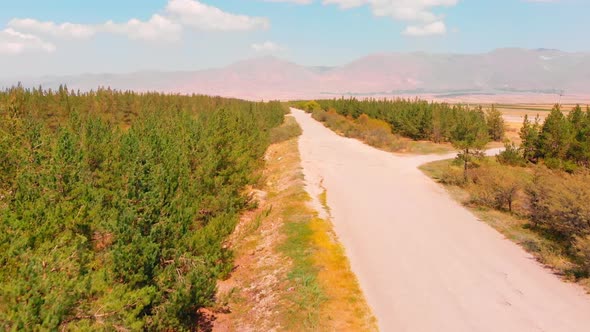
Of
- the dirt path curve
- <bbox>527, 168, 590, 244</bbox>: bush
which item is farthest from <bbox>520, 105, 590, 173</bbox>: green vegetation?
the dirt path curve

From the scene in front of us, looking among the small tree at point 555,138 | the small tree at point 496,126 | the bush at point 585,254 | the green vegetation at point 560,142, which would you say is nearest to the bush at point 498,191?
the bush at point 585,254

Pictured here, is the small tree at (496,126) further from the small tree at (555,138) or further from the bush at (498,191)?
the bush at (498,191)

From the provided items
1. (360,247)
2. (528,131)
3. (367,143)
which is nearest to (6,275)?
(360,247)

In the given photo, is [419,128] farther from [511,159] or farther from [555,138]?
[555,138]

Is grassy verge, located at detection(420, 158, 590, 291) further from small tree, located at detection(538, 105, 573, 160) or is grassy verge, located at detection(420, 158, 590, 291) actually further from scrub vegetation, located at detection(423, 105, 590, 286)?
small tree, located at detection(538, 105, 573, 160)

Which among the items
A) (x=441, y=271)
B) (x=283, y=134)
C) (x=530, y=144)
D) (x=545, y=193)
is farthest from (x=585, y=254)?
(x=283, y=134)

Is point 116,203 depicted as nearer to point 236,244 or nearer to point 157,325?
point 157,325
